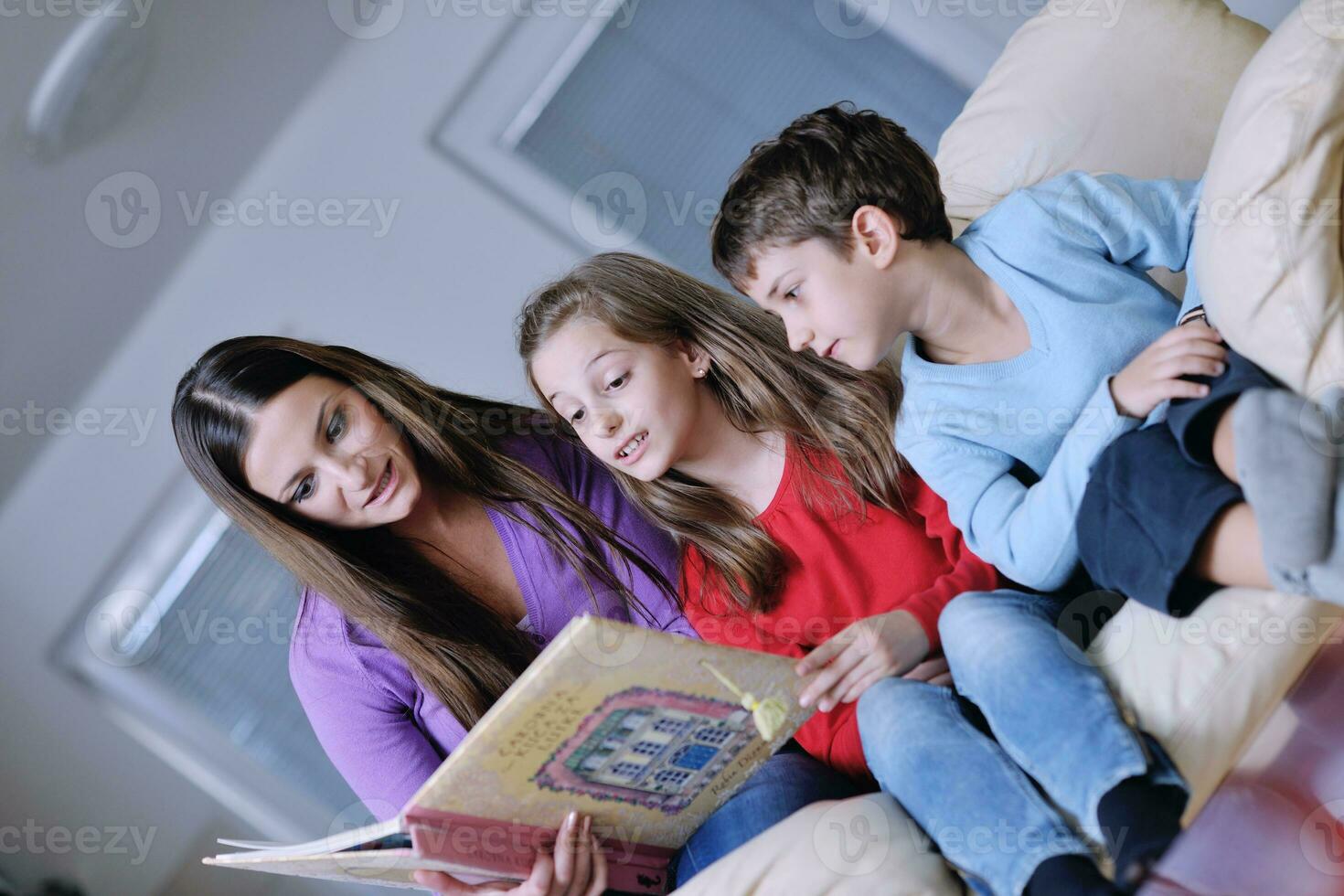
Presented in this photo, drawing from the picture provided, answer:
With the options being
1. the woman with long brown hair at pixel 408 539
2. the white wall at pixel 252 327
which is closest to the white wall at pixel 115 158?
the white wall at pixel 252 327

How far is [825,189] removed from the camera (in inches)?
45.3

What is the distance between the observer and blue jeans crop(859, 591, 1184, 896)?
0.90m

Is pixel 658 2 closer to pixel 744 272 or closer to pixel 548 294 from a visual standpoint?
pixel 548 294

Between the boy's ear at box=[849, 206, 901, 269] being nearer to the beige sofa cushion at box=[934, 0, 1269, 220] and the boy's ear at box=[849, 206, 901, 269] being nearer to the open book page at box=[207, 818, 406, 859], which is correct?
the beige sofa cushion at box=[934, 0, 1269, 220]

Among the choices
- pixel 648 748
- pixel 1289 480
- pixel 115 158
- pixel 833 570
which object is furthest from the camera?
pixel 115 158

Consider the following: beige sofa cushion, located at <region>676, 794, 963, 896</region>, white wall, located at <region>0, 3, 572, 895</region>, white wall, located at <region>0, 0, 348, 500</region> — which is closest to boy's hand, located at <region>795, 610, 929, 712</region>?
beige sofa cushion, located at <region>676, 794, 963, 896</region>

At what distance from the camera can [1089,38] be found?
1431mm

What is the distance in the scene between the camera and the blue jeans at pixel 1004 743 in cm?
90

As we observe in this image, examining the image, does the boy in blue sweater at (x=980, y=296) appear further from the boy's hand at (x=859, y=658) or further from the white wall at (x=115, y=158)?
the white wall at (x=115, y=158)

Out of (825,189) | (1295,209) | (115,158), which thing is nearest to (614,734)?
(825,189)

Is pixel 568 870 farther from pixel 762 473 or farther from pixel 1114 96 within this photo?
pixel 1114 96

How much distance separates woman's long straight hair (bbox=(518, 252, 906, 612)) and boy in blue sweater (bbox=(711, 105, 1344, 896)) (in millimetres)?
109

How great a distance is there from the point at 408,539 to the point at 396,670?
0.16 m

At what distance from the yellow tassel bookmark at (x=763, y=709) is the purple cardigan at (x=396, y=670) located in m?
0.32
